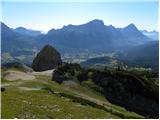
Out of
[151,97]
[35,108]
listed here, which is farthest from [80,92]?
[35,108]

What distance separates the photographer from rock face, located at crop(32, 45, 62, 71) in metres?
118

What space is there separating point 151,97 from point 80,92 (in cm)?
1863

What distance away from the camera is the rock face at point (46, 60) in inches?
4656

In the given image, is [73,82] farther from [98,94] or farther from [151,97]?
[151,97]

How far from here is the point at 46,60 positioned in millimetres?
118812

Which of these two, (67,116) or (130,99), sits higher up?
(67,116)

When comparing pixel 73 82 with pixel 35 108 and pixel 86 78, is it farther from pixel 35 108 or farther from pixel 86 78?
pixel 35 108

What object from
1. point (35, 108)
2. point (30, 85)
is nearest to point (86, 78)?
point (30, 85)

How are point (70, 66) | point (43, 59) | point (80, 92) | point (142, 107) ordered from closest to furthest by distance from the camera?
point (80, 92) < point (142, 107) < point (70, 66) < point (43, 59)

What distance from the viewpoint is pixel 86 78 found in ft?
277

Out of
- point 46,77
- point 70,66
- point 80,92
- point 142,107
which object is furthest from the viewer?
point 70,66

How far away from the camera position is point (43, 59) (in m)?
119

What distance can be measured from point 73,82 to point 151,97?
18.5 metres

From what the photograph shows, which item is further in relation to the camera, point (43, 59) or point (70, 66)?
point (43, 59)
